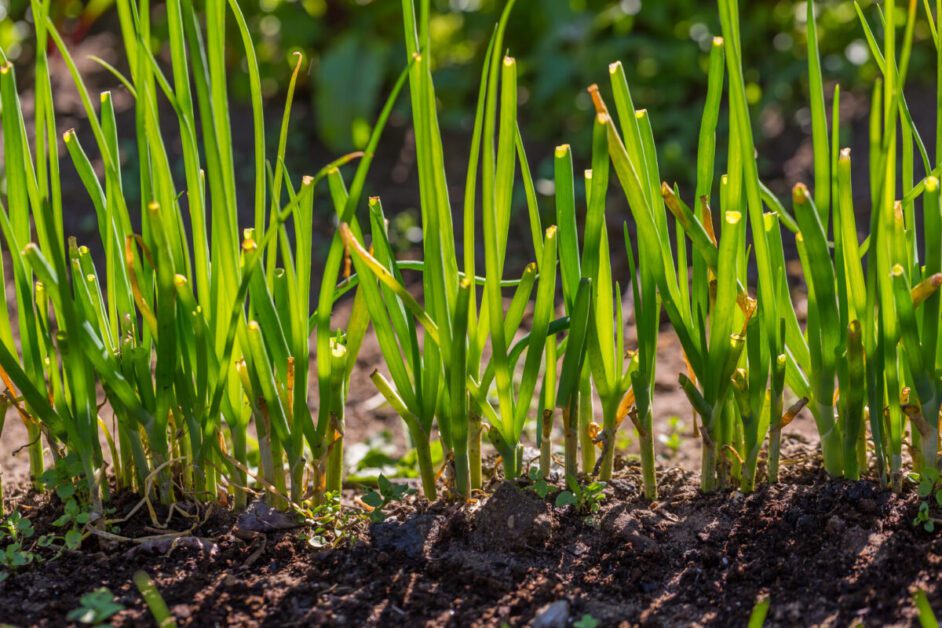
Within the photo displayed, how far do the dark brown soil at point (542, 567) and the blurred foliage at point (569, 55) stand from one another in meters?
2.17

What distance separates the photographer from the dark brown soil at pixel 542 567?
4.20 ft

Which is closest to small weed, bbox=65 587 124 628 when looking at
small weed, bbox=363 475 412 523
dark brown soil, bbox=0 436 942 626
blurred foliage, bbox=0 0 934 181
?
dark brown soil, bbox=0 436 942 626

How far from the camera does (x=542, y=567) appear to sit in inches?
54.6

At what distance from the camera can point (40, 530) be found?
1497 millimetres

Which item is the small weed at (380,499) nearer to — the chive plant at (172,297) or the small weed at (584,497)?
the chive plant at (172,297)

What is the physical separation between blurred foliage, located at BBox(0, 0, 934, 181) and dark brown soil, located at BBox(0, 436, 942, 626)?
217cm

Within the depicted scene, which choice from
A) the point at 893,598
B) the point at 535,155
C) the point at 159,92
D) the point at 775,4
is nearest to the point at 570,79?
the point at 535,155

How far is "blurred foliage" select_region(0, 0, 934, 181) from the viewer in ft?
12.1

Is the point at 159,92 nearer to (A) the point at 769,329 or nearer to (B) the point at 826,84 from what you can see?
(B) the point at 826,84

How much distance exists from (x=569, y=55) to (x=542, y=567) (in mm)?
2693

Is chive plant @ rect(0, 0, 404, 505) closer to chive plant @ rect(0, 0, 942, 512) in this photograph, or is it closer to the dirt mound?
chive plant @ rect(0, 0, 942, 512)

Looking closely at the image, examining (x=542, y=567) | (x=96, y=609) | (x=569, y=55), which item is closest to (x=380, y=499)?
(x=542, y=567)

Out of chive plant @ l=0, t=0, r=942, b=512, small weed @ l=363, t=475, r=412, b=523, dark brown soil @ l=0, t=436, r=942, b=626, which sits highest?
chive plant @ l=0, t=0, r=942, b=512

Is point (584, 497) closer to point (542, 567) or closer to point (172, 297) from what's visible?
point (542, 567)
